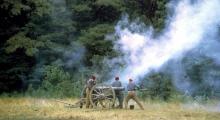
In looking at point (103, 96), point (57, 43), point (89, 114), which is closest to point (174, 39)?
point (103, 96)

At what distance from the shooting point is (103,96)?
2545cm

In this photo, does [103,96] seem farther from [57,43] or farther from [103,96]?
[57,43]

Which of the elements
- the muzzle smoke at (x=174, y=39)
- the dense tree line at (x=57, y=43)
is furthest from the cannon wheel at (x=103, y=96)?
the dense tree line at (x=57, y=43)

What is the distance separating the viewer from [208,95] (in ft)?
119

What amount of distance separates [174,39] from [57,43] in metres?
12.4

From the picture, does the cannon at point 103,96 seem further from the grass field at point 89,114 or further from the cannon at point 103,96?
the grass field at point 89,114

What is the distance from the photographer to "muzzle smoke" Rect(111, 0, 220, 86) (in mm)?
28906

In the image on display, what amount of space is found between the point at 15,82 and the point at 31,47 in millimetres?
2873

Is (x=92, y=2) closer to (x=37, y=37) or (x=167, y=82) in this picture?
(x=37, y=37)

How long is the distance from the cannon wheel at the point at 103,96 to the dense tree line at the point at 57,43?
9699 millimetres

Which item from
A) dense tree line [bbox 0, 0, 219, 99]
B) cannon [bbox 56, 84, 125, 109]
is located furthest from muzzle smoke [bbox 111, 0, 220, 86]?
cannon [bbox 56, 84, 125, 109]

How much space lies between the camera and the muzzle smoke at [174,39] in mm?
28906

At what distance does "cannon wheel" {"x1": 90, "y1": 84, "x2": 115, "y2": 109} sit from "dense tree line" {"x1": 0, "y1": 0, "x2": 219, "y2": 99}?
9699 millimetres

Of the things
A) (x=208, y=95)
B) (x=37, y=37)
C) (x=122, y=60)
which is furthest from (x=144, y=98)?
(x=37, y=37)
